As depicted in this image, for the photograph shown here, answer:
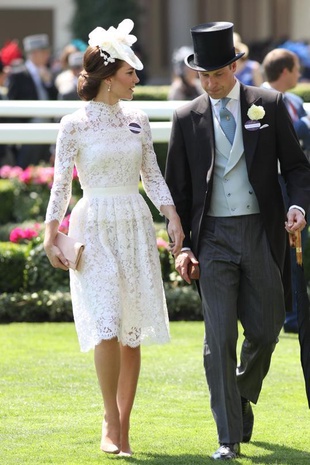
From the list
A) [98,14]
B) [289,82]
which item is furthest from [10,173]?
[98,14]

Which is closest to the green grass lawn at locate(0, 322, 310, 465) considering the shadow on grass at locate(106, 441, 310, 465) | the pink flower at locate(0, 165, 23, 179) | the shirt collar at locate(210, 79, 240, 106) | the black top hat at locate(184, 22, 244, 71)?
the shadow on grass at locate(106, 441, 310, 465)

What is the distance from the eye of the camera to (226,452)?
5.21 metres

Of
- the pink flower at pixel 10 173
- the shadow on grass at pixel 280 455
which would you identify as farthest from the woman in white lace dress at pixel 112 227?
the pink flower at pixel 10 173

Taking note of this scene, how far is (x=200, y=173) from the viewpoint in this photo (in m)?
5.38

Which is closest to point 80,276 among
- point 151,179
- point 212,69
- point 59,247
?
point 59,247

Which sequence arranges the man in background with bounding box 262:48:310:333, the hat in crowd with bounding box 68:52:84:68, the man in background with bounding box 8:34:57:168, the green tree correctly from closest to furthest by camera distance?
the man in background with bounding box 262:48:310:333, the hat in crowd with bounding box 68:52:84:68, the man in background with bounding box 8:34:57:168, the green tree

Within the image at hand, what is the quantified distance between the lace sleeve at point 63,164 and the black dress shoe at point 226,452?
115 centimetres

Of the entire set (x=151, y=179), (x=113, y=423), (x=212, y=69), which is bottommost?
(x=113, y=423)

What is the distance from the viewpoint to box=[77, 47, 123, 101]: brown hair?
5.43 metres

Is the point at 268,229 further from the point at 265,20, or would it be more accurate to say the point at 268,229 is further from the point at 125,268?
the point at 265,20

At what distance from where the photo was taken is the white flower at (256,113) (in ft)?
17.5

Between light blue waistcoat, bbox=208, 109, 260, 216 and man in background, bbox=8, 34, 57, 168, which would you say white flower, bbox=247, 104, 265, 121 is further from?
man in background, bbox=8, 34, 57, 168

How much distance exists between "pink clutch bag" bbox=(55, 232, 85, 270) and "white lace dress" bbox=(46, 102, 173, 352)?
0.16 ft

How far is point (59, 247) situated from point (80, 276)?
151mm
